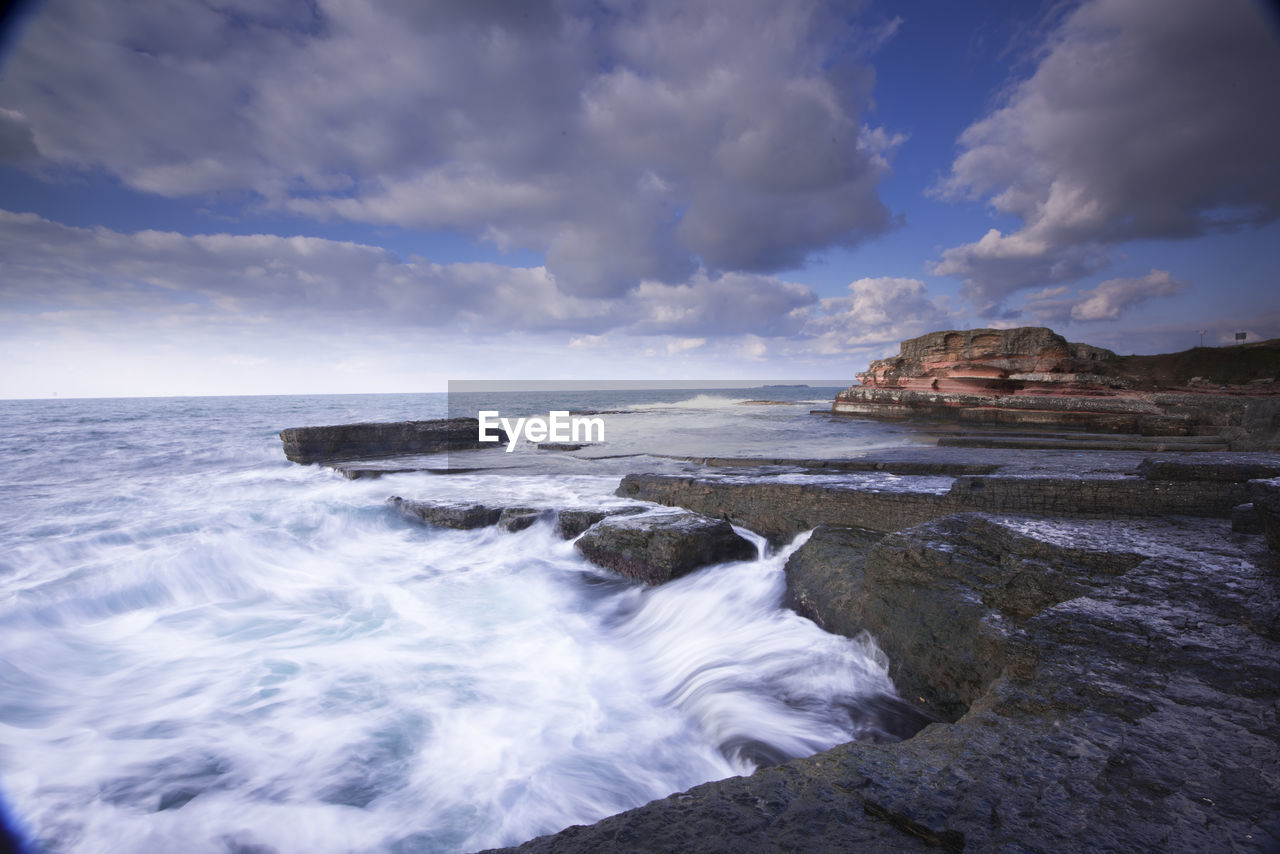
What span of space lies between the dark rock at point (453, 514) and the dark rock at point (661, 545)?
2.18 m

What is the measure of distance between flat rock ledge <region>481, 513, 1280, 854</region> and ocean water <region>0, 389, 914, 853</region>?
1.04 meters

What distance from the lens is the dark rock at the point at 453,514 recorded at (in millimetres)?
8195

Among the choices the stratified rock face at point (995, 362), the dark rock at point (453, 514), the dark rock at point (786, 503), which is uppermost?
the stratified rock face at point (995, 362)

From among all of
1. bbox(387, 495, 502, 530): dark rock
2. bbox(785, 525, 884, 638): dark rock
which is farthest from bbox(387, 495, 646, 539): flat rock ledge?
bbox(785, 525, 884, 638): dark rock

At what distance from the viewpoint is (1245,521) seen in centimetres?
378

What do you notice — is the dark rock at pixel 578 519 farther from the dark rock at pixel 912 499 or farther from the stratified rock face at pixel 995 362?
the stratified rock face at pixel 995 362

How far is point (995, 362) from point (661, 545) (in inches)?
808

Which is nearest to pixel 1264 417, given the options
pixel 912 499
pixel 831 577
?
pixel 912 499

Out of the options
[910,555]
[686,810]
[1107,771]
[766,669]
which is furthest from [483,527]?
[1107,771]

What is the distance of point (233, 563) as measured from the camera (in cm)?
721

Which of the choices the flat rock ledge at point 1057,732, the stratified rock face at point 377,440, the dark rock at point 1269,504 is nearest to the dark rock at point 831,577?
the flat rock ledge at point 1057,732

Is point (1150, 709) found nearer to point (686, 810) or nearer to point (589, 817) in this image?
point (686, 810)

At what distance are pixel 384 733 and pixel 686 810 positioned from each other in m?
3.08

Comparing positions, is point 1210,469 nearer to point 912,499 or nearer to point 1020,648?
point 912,499
